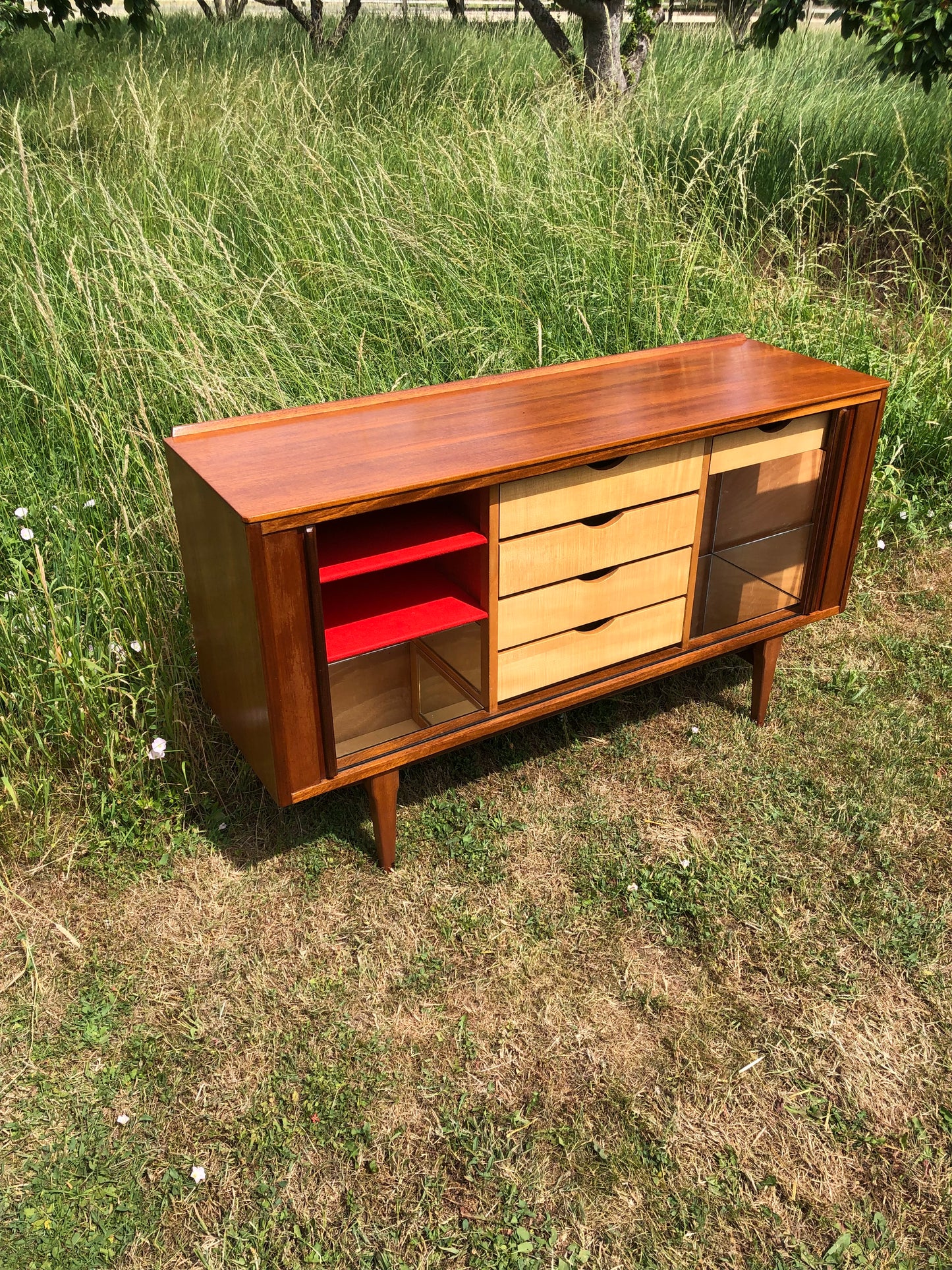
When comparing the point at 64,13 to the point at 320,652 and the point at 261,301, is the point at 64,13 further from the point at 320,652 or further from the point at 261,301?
the point at 320,652

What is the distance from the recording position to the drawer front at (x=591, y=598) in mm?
2287

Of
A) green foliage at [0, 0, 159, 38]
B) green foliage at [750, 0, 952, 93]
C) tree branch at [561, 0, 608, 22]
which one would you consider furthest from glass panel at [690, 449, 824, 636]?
tree branch at [561, 0, 608, 22]

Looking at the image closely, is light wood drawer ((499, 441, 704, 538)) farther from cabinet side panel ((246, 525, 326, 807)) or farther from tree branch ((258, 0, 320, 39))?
tree branch ((258, 0, 320, 39))

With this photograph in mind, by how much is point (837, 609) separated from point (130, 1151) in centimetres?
218

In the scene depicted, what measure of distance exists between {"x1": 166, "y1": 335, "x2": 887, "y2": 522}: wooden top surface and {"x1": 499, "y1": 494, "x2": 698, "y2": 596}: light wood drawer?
19 centimetres

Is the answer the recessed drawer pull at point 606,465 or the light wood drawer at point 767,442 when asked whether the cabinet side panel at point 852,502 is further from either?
the recessed drawer pull at point 606,465

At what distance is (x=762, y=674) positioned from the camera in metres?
2.91

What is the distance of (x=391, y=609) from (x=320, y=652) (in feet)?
1.06

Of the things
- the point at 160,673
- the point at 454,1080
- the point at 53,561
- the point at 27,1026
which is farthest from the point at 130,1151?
the point at 53,561

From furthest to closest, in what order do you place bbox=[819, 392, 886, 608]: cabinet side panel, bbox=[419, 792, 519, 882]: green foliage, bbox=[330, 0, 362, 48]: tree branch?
bbox=[330, 0, 362, 48]: tree branch → bbox=[819, 392, 886, 608]: cabinet side panel → bbox=[419, 792, 519, 882]: green foliage

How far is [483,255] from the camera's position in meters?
3.56

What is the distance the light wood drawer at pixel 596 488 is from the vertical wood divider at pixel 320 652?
436mm

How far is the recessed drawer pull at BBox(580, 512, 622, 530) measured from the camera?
2.31 m

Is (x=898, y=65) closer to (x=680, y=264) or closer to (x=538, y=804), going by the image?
(x=680, y=264)
